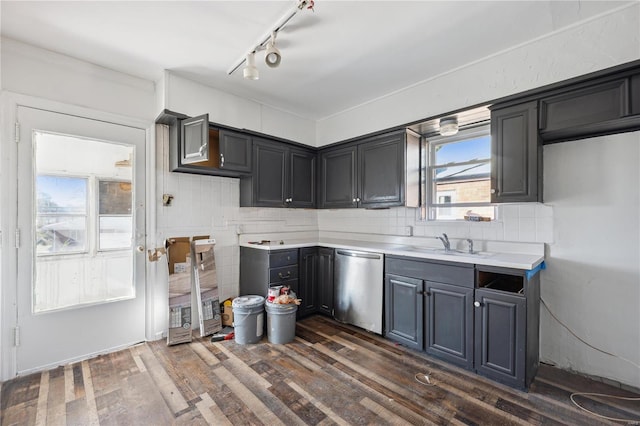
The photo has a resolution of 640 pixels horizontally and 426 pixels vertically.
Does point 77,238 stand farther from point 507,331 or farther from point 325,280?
point 507,331

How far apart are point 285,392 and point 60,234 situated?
237 cm

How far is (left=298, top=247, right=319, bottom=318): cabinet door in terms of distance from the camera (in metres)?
3.47

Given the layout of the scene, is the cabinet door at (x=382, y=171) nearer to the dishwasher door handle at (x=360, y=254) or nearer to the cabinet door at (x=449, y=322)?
the dishwasher door handle at (x=360, y=254)

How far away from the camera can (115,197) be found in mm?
2803

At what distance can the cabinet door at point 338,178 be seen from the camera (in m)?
3.69

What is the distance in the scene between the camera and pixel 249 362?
250 cm

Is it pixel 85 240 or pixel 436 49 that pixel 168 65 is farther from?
pixel 436 49

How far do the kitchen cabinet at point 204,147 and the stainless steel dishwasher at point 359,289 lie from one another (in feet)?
5.27

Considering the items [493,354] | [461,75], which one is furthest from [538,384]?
[461,75]

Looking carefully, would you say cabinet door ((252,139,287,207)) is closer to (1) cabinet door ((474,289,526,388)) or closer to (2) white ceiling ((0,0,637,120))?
(2) white ceiling ((0,0,637,120))

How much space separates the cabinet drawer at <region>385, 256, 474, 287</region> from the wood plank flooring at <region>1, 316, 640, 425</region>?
735 millimetres

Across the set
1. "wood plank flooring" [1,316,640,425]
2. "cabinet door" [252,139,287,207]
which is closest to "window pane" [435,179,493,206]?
"wood plank flooring" [1,316,640,425]

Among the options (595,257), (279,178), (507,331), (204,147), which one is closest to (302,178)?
(279,178)

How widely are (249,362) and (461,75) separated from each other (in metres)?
3.31
